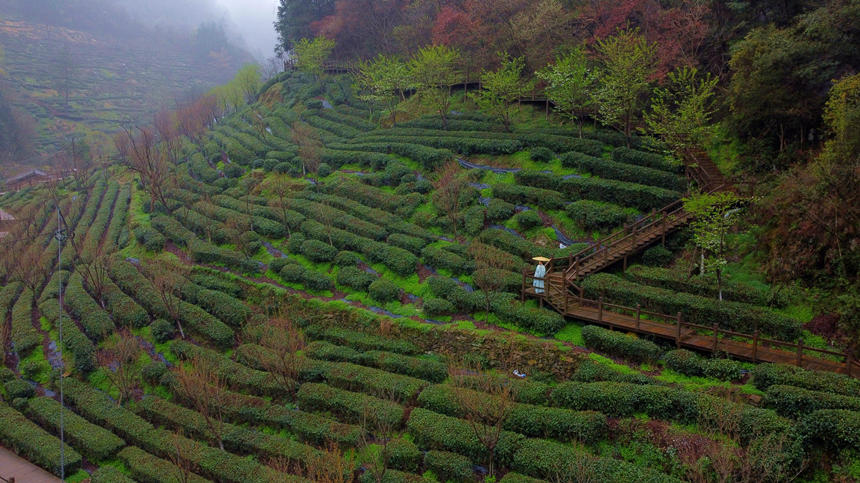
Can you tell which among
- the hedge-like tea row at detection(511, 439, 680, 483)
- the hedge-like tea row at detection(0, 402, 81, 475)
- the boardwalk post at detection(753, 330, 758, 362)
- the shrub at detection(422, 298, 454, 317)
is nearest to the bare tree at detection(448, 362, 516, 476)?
the hedge-like tea row at detection(511, 439, 680, 483)

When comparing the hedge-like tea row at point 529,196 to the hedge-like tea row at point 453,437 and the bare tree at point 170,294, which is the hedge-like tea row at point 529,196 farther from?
the bare tree at point 170,294

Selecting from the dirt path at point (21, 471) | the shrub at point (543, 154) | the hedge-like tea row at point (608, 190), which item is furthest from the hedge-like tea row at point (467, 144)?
the dirt path at point (21, 471)

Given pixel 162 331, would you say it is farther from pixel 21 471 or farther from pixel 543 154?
pixel 543 154

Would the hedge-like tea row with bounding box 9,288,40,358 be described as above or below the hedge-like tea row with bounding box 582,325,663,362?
below

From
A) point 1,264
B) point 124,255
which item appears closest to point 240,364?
point 124,255

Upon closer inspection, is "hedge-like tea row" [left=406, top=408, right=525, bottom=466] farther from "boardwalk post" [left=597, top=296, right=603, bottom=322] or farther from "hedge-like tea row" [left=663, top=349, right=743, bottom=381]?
"boardwalk post" [left=597, top=296, right=603, bottom=322]

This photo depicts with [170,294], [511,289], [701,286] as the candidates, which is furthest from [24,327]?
[701,286]

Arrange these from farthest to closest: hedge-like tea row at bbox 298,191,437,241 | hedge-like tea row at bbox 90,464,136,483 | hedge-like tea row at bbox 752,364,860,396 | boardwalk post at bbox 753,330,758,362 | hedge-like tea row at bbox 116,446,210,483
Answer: hedge-like tea row at bbox 298,191,437,241 → hedge-like tea row at bbox 90,464,136,483 → hedge-like tea row at bbox 116,446,210,483 → boardwalk post at bbox 753,330,758,362 → hedge-like tea row at bbox 752,364,860,396
